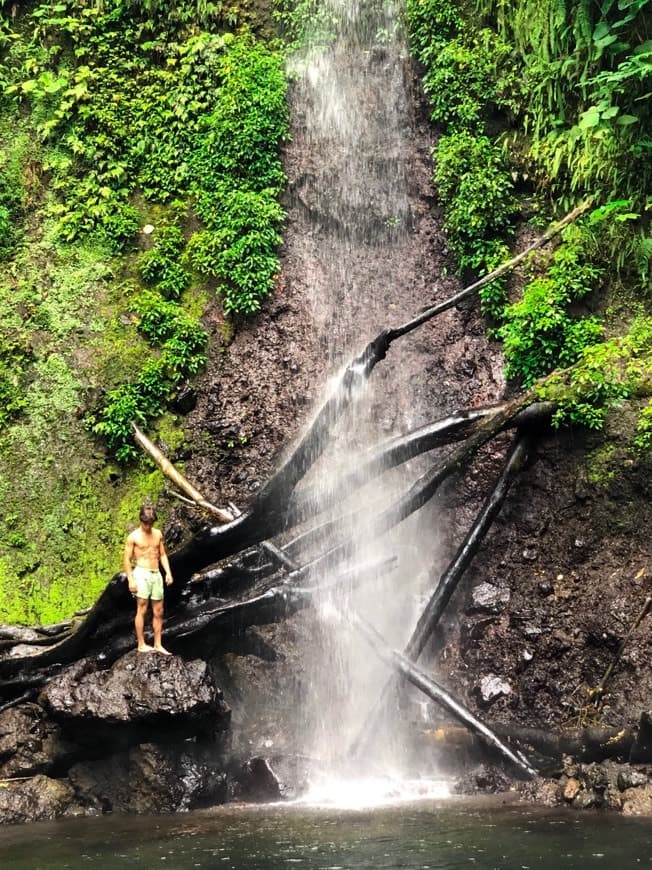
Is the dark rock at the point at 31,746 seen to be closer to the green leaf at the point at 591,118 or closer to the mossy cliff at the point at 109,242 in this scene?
the mossy cliff at the point at 109,242

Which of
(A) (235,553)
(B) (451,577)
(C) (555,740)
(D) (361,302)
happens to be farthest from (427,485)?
(D) (361,302)

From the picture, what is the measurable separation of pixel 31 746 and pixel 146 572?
6.50 ft

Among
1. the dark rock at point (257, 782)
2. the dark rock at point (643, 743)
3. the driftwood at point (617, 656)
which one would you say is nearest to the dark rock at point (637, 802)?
the dark rock at point (643, 743)

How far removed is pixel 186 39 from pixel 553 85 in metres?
6.07

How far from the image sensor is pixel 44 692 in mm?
8422

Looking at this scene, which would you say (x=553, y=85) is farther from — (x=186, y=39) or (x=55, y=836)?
(x=55, y=836)

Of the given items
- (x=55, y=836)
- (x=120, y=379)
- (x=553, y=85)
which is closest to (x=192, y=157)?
(x=120, y=379)

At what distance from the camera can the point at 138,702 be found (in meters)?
8.09

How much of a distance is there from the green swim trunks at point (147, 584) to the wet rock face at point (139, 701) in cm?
59

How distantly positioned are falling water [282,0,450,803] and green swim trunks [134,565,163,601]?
1.71m

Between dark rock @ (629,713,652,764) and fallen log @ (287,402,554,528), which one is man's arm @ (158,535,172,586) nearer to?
fallen log @ (287,402,554,528)

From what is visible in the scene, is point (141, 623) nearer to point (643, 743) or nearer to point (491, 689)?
point (491, 689)

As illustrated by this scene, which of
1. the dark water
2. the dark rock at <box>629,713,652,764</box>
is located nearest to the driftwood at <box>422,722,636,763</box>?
the dark rock at <box>629,713,652,764</box>

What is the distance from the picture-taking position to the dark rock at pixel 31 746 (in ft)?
27.6
